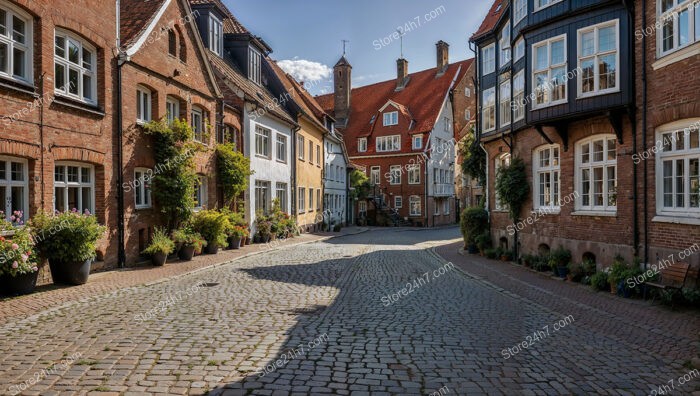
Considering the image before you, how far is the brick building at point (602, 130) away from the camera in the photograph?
10.6 m

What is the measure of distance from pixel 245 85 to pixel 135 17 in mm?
8124

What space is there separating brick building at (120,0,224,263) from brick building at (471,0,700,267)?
11843 mm

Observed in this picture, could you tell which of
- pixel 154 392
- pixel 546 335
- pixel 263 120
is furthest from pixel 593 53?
pixel 263 120

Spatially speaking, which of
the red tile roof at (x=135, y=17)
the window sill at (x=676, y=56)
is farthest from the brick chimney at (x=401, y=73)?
the window sill at (x=676, y=56)

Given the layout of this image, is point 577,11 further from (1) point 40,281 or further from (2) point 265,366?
(1) point 40,281

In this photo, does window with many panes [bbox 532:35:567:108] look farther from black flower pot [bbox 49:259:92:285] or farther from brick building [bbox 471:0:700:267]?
black flower pot [bbox 49:259:92:285]

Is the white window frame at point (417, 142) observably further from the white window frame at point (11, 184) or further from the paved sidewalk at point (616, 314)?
the white window frame at point (11, 184)

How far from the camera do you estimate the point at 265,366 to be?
5863mm

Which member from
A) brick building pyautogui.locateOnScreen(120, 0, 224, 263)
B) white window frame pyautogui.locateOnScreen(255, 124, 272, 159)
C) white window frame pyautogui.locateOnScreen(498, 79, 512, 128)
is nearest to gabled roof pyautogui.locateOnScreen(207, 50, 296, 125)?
white window frame pyautogui.locateOnScreen(255, 124, 272, 159)

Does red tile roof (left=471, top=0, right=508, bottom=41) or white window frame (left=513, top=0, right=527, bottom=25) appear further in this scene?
red tile roof (left=471, top=0, right=508, bottom=41)

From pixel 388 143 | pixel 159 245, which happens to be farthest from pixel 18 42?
pixel 388 143

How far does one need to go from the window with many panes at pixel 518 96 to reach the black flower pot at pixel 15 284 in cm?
1506

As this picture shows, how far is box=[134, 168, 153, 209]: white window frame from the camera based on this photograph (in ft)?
50.4

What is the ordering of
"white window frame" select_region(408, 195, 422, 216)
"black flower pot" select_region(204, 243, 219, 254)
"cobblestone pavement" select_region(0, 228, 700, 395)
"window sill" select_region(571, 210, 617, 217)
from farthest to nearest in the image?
"white window frame" select_region(408, 195, 422, 216) < "black flower pot" select_region(204, 243, 219, 254) < "window sill" select_region(571, 210, 617, 217) < "cobblestone pavement" select_region(0, 228, 700, 395)
